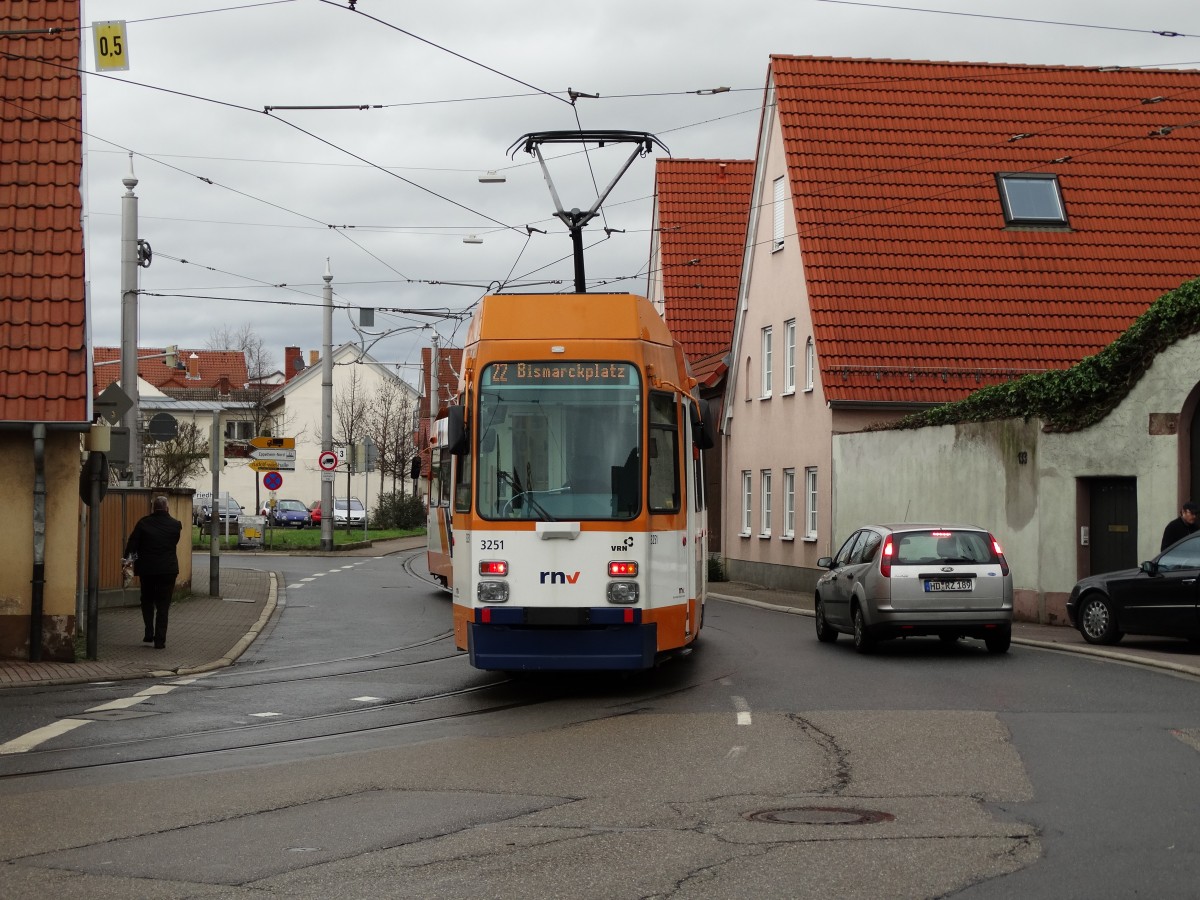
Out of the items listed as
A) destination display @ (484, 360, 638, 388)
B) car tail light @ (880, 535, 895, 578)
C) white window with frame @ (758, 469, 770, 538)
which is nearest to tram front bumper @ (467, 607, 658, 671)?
destination display @ (484, 360, 638, 388)

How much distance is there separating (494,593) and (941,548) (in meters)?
6.70

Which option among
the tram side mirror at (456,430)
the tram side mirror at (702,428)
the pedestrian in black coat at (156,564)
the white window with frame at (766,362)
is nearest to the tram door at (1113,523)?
the tram side mirror at (702,428)

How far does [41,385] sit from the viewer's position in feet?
56.7

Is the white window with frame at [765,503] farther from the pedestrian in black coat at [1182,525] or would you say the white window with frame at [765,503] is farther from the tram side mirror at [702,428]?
the tram side mirror at [702,428]

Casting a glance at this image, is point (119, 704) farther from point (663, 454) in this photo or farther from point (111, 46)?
point (111, 46)

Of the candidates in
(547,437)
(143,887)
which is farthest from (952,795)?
(547,437)

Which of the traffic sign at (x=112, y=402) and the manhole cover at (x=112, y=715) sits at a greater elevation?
the traffic sign at (x=112, y=402)

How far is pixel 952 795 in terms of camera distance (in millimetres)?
9297

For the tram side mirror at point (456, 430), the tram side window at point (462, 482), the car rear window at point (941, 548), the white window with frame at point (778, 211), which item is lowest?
the car rear window at point (941, 548)

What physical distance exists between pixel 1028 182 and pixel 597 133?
12.7 meters

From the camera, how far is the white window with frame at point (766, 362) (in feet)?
128

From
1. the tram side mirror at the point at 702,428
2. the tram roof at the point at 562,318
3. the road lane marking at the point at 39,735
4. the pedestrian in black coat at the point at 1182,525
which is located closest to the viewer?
the road lane marking at the point at 39,735

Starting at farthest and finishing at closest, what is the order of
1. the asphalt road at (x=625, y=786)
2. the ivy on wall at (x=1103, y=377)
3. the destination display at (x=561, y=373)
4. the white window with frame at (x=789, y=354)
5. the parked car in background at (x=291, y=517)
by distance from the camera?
1. the parked car in background at (x=291, y=517)
2. the white window with frame at (x=789, y=354)
3. the ivy on wall at (x=1103, y=377)
4. the destination display at (x=561, y=373)
5. the asphalt road at (x=625, y=786)

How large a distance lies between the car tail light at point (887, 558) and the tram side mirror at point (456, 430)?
6.26 meters
